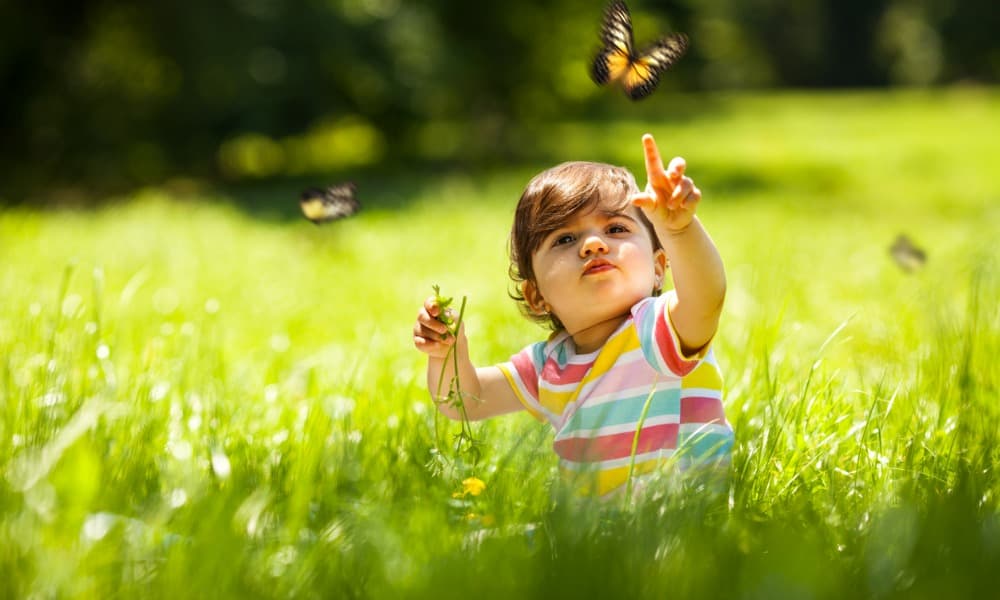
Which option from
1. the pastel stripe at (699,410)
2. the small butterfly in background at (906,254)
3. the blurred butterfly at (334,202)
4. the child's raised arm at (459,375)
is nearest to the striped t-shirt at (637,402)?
the pastel stripe at (699,410)

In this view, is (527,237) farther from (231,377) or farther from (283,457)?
(231,377)

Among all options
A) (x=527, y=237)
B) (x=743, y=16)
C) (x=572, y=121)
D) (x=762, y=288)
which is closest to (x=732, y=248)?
(x=762, y=288)

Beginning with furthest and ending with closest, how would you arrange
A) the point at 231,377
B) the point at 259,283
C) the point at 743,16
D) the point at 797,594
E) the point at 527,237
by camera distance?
the point at 743,16 < the point at 259,283 < the point at 231,377 < the point at 527,237 < the point at 797,594

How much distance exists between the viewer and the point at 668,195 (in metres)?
1.82

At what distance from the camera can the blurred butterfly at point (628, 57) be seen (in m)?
1.92

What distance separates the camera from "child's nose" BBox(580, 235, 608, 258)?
6.73 feet

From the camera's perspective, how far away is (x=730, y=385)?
110 inches

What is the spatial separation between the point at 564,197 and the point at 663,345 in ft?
1.32

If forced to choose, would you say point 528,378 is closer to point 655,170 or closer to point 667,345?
point 667,345

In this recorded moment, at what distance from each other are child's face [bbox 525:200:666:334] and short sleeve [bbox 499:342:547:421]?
0.50ft

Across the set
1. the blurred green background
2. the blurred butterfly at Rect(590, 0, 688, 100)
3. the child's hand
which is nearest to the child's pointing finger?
the child's hand

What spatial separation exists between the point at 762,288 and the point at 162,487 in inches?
103

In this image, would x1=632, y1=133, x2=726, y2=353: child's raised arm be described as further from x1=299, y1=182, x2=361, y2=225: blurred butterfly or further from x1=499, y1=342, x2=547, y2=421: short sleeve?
x1=299, y1=182, x2=361, y2=225: blurred butterfly

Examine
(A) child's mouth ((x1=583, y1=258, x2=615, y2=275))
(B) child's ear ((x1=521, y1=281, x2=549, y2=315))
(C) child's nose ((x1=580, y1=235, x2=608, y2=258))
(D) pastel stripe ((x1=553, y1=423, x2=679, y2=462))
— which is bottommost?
(D) pastel stripe ((x1=553, y1=423, x2=679, y2=462))
